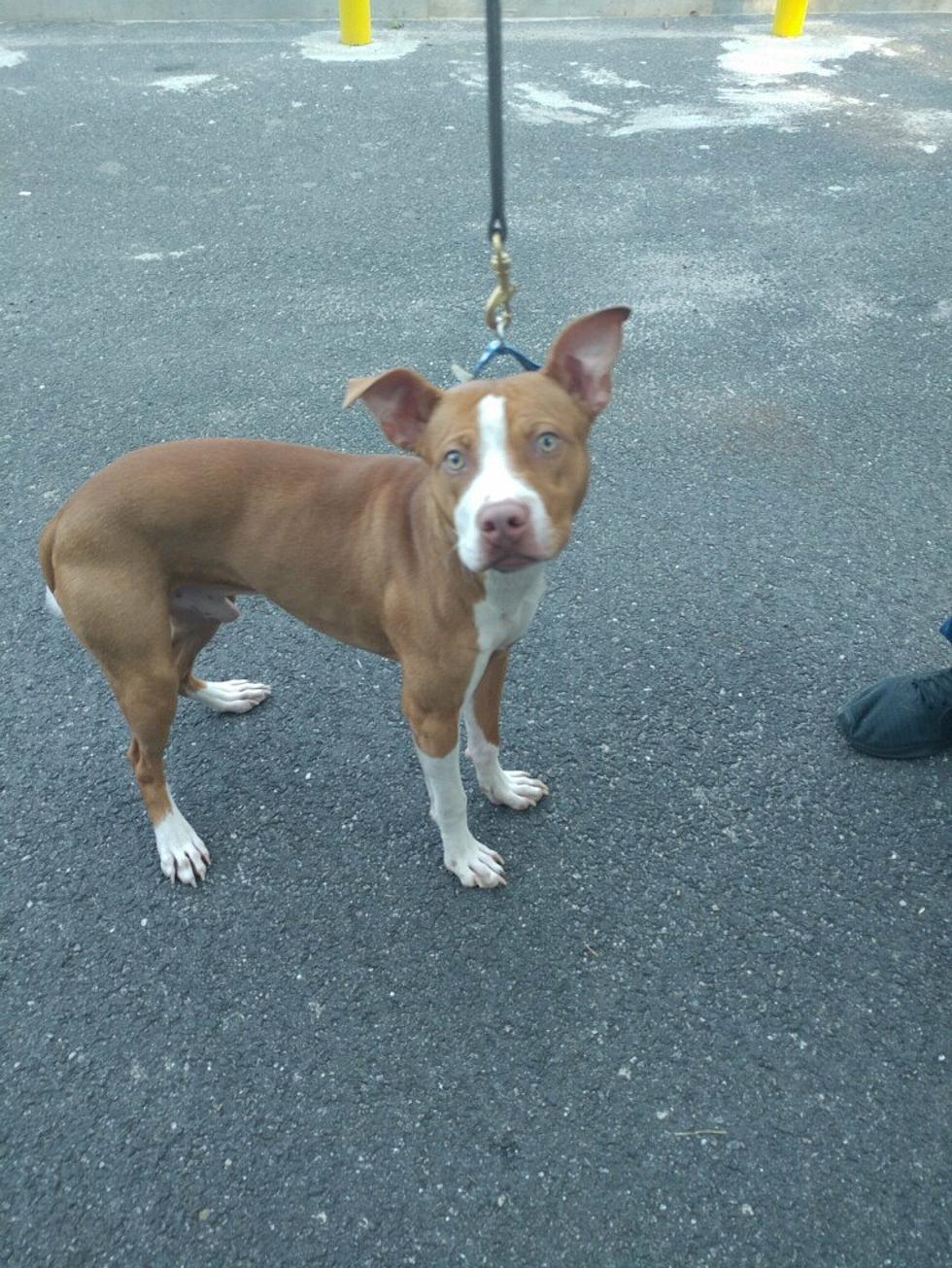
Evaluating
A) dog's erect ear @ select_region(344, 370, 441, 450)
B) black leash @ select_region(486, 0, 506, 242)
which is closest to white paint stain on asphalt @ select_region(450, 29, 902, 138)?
black leash @ select_region(486, 0, 506, 242)

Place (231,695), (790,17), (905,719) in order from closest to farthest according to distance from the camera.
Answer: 1. (905,719)
2. (231,695)
3. (790,17)

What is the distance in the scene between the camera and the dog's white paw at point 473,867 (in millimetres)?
2699

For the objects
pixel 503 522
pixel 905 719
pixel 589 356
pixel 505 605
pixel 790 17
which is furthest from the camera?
pixel 790 17

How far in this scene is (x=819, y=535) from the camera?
3.85m

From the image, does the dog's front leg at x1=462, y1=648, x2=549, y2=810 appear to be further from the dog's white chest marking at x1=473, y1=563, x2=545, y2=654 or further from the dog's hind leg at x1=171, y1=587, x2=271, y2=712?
the dog's hind leg at x1=171, y1=587, x2=271, y2=712

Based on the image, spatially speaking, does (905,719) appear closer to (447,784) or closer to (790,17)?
(447,784)

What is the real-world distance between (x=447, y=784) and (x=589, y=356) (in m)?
1.09

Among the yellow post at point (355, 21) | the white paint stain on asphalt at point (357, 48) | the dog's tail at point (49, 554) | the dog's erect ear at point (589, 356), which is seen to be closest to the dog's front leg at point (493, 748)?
the dog's erect ear at point (589, 356)

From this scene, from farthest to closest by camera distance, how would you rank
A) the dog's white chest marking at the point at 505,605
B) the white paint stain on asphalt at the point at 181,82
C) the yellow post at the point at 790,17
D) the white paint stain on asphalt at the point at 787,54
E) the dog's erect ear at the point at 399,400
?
the yellow post at the point at 790,17, the white paint stain on asphalt at the point at 787,54, the white paint stain on asphalt at the point at 181,82, the dog's white chest marking at the point at 505,605, the dog's erect ear at the point at 399,400

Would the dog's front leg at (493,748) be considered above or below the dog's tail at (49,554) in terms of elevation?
below

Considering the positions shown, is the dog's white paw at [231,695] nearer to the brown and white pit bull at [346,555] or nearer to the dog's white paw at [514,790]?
the brown and white pit bull at [346,555]

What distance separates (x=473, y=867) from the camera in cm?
271

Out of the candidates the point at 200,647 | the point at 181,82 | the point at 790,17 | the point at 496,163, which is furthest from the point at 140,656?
the point at 790,17

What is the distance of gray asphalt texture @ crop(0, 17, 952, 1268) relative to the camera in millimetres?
2135
